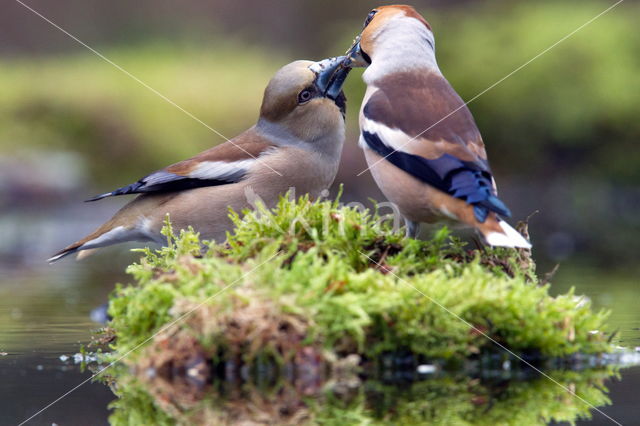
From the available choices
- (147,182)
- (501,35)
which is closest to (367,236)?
(147,182)

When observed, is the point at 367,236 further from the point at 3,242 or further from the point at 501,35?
the point at 501,35

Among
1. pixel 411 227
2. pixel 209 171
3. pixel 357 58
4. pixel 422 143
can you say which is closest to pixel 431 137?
pixel 422 143

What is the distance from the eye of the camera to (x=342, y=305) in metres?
4.56

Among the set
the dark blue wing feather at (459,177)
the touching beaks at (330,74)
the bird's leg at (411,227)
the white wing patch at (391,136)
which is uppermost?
the touching beaks at (330,74)

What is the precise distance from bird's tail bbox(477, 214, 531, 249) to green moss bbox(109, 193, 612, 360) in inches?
5.4

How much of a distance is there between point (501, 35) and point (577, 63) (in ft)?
6.68

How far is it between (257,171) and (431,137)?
1.94 metres

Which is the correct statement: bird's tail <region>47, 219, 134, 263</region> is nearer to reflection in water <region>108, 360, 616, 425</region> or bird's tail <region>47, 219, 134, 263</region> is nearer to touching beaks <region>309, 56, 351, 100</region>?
touching beaks <region>309, 56, 351, 100</region>

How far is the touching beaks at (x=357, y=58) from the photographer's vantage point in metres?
7.32

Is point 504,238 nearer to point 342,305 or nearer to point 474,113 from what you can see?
point 342,305

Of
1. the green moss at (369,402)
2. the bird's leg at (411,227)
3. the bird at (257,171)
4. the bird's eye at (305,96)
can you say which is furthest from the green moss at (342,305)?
the bird's eye at (305,96)

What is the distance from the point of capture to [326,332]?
4.47 m

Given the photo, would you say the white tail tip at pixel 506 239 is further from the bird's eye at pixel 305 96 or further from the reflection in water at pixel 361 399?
the bird's eye at pixel 305 96

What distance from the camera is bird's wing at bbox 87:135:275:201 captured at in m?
7.38
